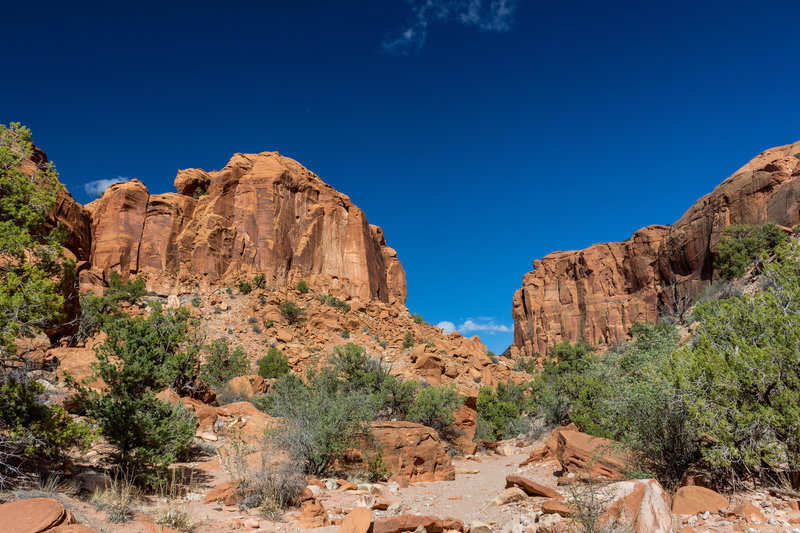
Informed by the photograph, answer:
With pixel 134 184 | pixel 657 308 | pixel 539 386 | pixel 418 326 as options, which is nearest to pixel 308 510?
pixel 539 386

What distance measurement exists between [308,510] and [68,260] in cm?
590

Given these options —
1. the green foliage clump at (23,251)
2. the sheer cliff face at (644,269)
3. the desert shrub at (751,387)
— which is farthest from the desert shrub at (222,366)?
the sheer cliff face at (644,269)

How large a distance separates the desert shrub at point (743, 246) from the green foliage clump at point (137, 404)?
137ft

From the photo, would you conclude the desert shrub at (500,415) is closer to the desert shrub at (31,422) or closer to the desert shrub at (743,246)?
the desert shrub at (31,422)

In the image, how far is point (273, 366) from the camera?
26.8 meters

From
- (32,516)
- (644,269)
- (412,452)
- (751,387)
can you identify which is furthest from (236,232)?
(644,269)

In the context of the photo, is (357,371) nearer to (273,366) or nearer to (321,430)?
(321,430)

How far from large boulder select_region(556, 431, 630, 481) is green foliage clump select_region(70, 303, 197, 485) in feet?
25.9

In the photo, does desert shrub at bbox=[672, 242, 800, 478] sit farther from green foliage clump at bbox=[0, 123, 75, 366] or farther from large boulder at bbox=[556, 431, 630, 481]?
green foliage clump at bbox=[0, 123, 75, 366]

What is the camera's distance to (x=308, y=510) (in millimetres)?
7195

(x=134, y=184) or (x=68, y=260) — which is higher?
(x=134, y=184)

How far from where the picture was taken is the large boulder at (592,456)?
8820mm

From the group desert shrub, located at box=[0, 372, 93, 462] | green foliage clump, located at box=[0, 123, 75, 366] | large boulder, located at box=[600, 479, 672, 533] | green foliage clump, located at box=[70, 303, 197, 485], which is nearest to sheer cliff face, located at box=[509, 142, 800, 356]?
large boulder, located at box=[600, 479, 672, 533]

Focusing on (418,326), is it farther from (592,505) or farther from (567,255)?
(567,255)
